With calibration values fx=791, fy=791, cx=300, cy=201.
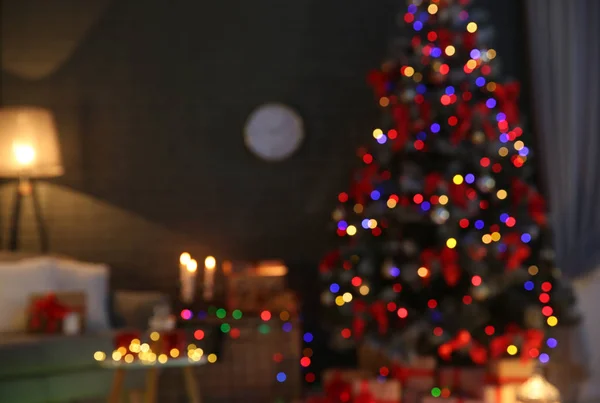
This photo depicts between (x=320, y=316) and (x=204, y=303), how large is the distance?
954 millimetres

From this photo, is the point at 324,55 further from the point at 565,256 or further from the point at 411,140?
the point at 565,256

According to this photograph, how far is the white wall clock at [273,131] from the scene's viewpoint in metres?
5.35

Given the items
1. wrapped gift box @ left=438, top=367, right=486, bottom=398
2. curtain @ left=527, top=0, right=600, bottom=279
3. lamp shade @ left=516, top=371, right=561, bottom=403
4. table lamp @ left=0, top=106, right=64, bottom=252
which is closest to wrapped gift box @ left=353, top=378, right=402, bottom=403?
wrapped gift box @ left=438, top=367, right=486, bottom=398

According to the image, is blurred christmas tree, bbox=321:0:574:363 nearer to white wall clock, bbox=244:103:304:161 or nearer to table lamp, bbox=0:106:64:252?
white wall clock, bbox=244:103:304:161

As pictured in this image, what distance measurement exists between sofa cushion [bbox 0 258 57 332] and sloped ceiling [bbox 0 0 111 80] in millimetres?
1491

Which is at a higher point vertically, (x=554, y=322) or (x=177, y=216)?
(x=177, y=216)

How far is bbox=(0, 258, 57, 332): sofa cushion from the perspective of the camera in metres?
4.37

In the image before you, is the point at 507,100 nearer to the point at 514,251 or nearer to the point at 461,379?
the point at 514,251

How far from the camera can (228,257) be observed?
5359 mm

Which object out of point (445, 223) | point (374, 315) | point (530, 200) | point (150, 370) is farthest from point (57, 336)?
point (530, 200)

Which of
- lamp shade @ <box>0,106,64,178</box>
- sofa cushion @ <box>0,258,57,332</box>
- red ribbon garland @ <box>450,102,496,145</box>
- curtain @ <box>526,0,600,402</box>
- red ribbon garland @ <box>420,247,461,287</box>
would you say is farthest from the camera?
curtain @ <box>526,0,600,402</box>

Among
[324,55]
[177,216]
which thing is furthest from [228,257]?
[324,55]

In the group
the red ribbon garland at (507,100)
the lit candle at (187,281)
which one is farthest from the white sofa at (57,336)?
the red ribbon garland at (507,100)

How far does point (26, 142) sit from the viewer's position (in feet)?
16.1
